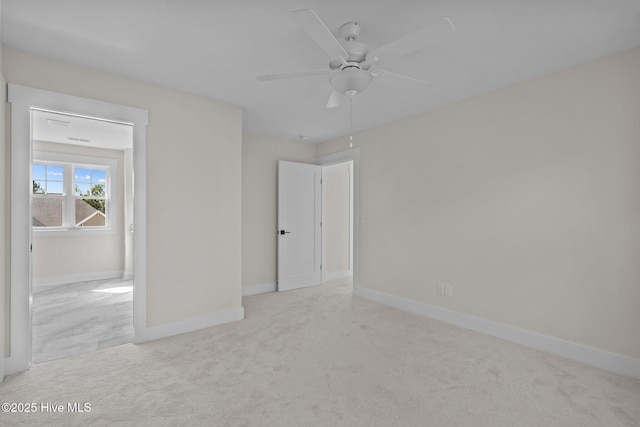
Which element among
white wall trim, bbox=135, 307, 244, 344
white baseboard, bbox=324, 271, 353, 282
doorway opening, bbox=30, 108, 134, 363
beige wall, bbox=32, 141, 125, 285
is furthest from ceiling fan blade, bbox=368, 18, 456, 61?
beige wall, bbox=32, 141, 125, 285

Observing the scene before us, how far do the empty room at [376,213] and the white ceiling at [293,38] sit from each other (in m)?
0.02

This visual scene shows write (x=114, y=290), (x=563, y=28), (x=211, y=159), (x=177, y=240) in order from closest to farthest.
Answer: (x=563, y=28), (x=177, y=240), (x=211, y=159), (x=114, y=290)

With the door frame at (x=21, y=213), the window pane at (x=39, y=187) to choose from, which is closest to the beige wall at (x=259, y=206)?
the door frame at (x=21, y=213)

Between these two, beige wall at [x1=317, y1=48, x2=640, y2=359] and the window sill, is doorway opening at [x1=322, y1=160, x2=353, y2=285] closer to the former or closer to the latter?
beige wall at [x1=317, y1=48, x2=640, y2=359]

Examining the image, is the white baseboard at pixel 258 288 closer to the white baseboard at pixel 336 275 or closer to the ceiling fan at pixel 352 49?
the white baseboard at pixel 336 275

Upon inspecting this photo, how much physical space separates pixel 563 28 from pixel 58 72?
13.0 ft

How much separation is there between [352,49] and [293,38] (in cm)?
48

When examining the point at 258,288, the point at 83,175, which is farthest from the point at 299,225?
the point at 83,175

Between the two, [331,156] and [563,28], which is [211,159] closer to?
[331,156]

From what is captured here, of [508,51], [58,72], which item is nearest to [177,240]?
[58,72]

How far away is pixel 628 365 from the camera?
2252 millimetres

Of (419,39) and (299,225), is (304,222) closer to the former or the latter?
(299,225)

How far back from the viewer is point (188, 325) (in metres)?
3.07

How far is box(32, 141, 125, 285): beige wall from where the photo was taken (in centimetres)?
504
